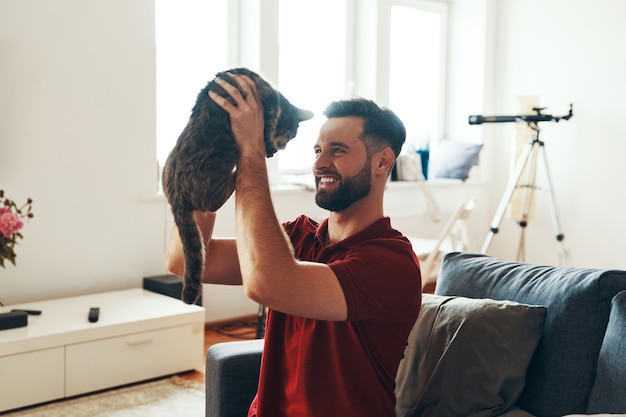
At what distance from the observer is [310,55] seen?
522 cm

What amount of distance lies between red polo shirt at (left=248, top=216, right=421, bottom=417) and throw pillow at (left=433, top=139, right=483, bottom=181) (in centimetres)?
427

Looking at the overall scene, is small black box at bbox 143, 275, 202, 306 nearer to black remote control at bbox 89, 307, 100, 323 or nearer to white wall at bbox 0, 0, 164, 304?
white wall at bbox 0, 0, 164, 304

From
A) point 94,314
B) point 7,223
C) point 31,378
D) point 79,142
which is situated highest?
point 79,142

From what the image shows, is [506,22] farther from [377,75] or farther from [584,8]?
[377,75]

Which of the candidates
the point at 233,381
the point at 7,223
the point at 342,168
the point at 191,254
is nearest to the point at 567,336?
the point at 342,168

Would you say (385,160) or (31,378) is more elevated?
(385,160)

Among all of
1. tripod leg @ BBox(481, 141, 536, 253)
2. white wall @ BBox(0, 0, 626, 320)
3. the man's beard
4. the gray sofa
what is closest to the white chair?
tripod leg @ BBox(481, 141, 536, 253)

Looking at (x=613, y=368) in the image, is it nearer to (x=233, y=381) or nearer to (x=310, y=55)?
(x=233, y=381)

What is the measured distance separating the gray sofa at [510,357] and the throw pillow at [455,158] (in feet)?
12.7

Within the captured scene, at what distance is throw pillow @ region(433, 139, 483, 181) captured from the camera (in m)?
5.78

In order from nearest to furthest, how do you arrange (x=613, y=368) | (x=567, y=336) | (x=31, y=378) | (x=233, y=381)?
(x=613, y=368) < (x=567, y=336) < (x=233, y=381) < (x=31, y=378)

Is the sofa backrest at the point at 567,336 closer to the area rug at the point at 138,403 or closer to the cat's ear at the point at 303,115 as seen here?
the cat's ear at the point at 303,115

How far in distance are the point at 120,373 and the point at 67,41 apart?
5.43 ft

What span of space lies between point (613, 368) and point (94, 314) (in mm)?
2312
